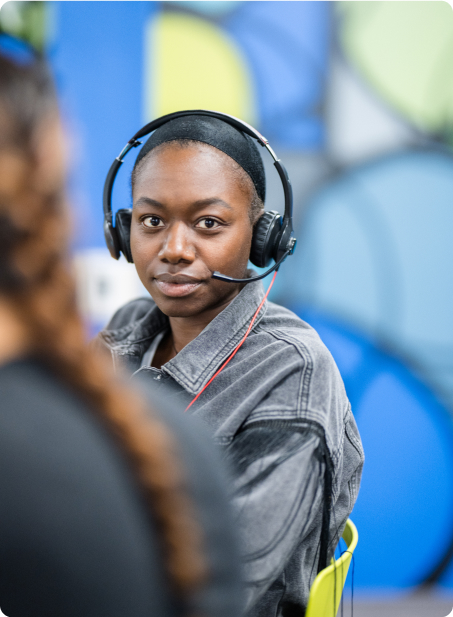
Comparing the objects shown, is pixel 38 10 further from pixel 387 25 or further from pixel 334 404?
pixel 334 404

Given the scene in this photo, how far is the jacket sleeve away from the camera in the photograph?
729mm

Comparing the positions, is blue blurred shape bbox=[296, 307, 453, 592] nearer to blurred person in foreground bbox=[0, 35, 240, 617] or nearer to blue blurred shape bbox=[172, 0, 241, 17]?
blue blurred shape bbox=[172, 0, 241, 17]

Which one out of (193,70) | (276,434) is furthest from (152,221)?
(193,70)

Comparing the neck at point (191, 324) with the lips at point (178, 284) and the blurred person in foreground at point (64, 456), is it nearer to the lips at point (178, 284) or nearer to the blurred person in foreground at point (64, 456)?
the lips at point (178, 284)

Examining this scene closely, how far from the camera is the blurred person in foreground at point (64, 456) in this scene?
360mm

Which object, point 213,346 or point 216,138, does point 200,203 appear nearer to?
point 216,138

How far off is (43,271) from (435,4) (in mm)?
2067

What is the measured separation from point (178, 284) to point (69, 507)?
0.67m

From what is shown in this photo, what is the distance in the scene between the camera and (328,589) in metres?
0.87

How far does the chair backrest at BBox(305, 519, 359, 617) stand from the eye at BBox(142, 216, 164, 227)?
2.35 feet

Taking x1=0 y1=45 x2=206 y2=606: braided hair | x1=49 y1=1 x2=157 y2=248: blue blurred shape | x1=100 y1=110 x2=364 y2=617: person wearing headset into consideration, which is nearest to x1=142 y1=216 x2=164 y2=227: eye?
x1=100 y1=110 x2=364 y2=617: person wearing headset

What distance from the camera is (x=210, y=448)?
1.49 ft

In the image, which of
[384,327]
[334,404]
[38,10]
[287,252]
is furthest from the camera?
[384,327]

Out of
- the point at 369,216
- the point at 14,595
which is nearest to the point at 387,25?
the point at 369,216
